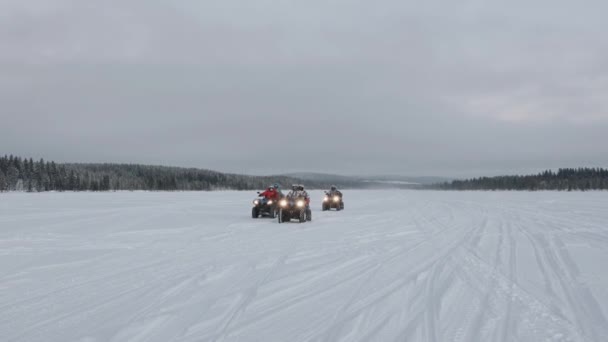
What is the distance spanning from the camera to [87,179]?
10475 cm

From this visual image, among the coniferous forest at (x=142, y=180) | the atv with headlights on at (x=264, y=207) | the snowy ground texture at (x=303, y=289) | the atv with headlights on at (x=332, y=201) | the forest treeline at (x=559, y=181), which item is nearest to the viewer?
the snowy ground texture at (x=303, y=289)

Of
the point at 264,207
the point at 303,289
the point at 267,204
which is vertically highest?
the point at 267,204

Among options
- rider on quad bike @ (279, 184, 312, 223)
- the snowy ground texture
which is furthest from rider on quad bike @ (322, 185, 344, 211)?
the snowy ground texture

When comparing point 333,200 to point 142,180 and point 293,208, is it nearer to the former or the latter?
point 293,208

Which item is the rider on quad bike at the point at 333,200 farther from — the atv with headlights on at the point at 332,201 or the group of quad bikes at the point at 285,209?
the group of quad bikes at the point at 285,209

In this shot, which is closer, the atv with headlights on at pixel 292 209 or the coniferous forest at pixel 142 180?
the atv with headlights on at pixel 292 209

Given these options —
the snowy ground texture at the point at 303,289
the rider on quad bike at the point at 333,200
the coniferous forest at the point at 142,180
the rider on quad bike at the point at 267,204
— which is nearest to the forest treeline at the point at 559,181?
the coniferous forest at the point at 142,180

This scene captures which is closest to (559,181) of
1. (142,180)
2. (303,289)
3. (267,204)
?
(142,180)

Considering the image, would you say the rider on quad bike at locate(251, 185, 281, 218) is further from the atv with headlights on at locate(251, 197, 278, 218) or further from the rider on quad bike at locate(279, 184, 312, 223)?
the rider on quad bike at locate(279, 184, 312, 223)

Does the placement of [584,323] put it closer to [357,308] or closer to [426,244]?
[357,308]

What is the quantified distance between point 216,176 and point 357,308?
153 meters

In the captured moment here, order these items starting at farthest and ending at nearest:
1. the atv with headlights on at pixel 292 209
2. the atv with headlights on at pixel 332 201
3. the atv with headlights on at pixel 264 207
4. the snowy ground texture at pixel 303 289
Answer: the atv with headlights on at pixel 332 201 → the atv with headlights on at pixel 264 207 → the atv with headlights on at pixel 292 209 → the snowy ground texture at pixel 303 289

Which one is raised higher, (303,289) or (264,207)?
(264,207)

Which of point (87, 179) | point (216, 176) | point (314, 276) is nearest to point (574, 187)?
point (216, 176)
